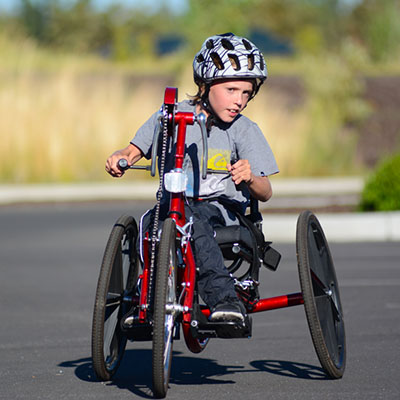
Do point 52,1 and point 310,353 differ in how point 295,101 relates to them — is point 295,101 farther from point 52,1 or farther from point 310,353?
point 52,1

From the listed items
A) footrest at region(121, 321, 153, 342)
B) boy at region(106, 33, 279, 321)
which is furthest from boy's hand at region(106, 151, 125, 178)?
footrest at region(121, 321, 153, 342)

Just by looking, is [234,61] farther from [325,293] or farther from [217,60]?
[325,293]

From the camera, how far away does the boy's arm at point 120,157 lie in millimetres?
5160

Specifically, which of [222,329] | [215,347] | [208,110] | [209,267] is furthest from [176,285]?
[215,347]

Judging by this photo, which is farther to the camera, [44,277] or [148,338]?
[44,277]

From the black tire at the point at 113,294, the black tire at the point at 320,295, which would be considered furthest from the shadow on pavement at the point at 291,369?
the black tire at the point at 113,294

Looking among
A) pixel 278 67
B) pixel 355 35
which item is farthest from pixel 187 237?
pixel 355 35

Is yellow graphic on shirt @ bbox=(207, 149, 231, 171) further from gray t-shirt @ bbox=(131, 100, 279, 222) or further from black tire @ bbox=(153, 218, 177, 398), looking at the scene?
black tire @ bbox=(153, 218, 177, 398)

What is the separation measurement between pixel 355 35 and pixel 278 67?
66.7 ft

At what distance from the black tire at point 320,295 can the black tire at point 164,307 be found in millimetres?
649

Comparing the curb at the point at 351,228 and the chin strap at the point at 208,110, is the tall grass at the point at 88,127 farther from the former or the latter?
the chin strap at the point at 208,110

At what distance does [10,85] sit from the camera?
24.7 meters

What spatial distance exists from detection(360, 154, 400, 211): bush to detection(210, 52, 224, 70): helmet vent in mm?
9734

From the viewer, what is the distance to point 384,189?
587 inches
